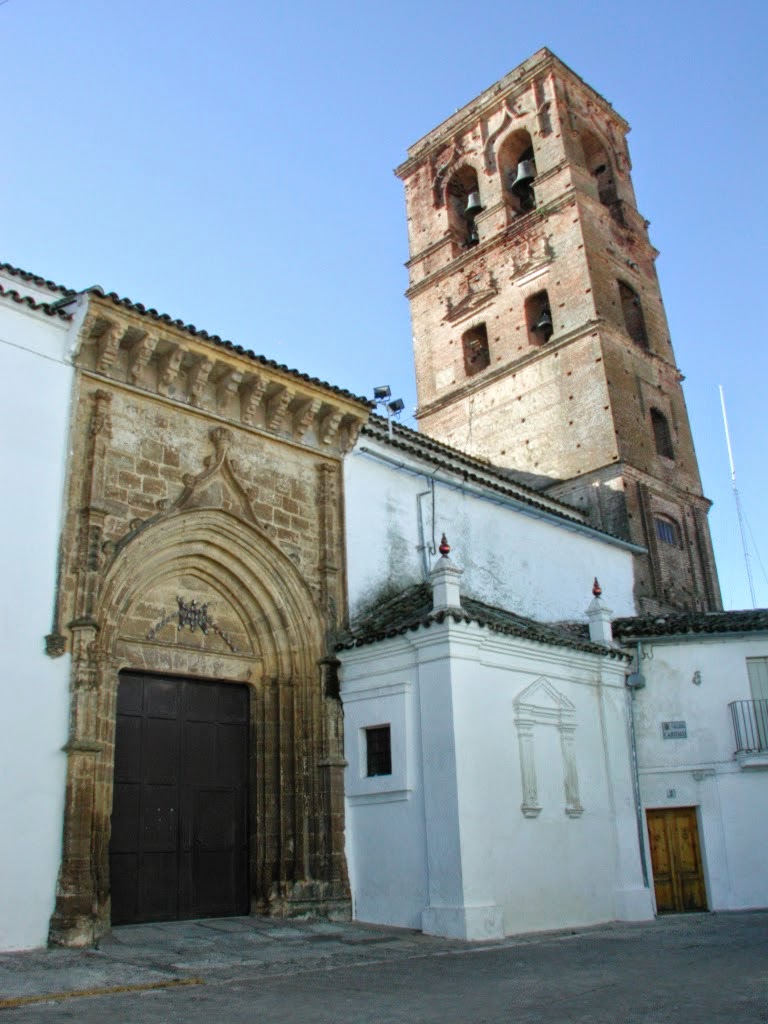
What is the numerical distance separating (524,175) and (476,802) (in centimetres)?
2120

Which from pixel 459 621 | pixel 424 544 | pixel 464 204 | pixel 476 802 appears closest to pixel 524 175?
pixel 464 204

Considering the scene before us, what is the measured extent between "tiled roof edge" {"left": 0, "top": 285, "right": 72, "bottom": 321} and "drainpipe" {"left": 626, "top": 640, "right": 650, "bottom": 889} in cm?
998

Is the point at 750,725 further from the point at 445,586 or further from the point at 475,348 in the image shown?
the point at 475,348

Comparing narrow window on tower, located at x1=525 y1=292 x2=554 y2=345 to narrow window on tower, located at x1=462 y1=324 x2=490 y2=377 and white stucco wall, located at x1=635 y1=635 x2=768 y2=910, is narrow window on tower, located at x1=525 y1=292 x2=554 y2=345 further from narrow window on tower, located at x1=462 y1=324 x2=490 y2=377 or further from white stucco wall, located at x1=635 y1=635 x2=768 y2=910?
white stucco wall, located at x1=635 y1=635 x2=768 y2=910

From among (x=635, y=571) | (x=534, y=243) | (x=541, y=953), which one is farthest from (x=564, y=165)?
(x=541, y=953)

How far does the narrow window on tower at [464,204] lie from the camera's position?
94.6ft

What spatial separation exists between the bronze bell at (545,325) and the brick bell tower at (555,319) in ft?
0.30

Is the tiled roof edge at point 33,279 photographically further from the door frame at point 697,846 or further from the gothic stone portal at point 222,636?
the door frame at point 697,846

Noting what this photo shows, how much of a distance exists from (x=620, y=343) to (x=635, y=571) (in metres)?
6.67

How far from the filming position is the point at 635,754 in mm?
14680

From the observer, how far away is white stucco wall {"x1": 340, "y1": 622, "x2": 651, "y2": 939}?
1098 centimetres

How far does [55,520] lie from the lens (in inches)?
408

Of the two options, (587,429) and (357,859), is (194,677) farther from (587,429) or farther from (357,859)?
(587,429)

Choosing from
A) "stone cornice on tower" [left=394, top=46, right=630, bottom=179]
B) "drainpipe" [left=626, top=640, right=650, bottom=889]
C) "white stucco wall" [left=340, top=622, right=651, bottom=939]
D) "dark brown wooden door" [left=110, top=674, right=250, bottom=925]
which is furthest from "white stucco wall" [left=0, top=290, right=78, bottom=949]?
"stone cornice on tower" [left=394, top=46, right=630, bottom=179]
